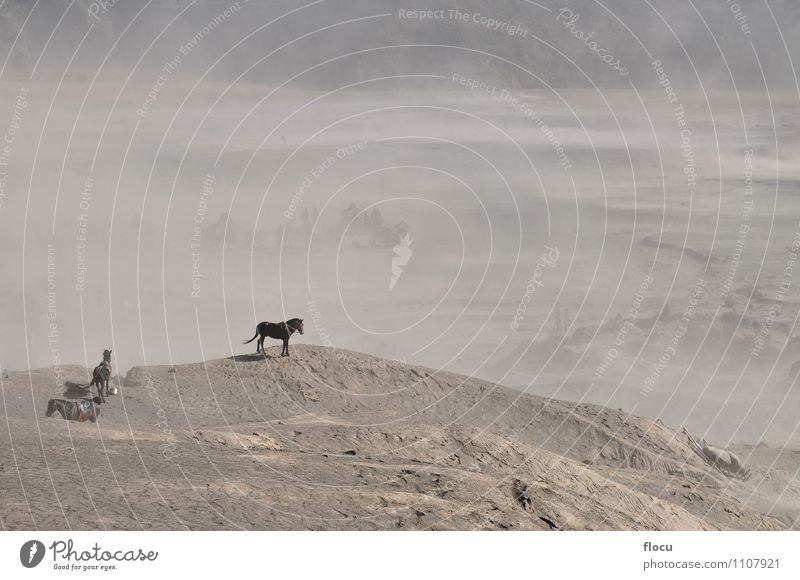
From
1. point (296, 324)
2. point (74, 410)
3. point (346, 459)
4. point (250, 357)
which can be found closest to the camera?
point (346, 459)

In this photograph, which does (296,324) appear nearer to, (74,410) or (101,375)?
(101,375)

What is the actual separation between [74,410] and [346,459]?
11.7 meters

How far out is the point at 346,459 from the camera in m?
35.0

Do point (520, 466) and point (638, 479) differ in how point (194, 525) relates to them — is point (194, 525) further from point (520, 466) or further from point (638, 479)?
point (638, 479)

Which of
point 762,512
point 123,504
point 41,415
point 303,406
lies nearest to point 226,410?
point 303,406

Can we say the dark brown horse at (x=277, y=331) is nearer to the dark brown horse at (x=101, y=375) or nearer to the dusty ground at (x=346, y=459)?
the dusty ground at (x=346, y=459)

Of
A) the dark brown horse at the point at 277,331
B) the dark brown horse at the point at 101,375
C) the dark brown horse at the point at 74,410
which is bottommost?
the dark brown horse at the point at 74,410

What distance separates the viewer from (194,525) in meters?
26.4
